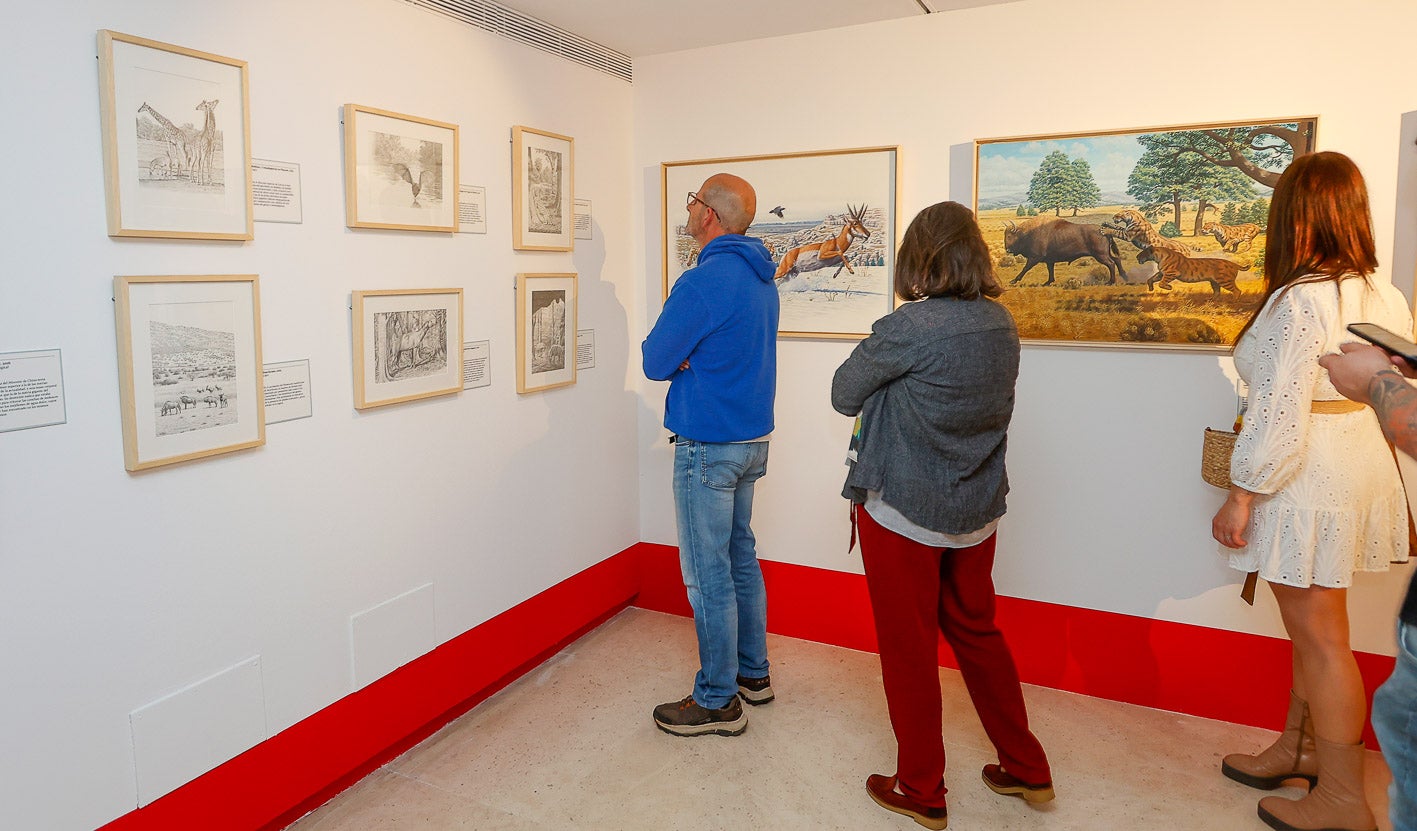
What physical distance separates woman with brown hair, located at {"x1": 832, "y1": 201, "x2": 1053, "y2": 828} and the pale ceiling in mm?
1440

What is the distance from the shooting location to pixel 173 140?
2320mm

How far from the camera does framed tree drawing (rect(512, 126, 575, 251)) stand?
357 cm

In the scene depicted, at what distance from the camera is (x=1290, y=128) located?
3.11m

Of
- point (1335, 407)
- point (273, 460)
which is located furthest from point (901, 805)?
point (273, 460)

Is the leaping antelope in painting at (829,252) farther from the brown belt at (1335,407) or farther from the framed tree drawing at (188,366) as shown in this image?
the framed tree drawing at (188,366)

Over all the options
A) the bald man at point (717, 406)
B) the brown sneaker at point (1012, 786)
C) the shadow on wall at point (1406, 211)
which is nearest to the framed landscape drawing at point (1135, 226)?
the shadow on wall at point (1406, 211)

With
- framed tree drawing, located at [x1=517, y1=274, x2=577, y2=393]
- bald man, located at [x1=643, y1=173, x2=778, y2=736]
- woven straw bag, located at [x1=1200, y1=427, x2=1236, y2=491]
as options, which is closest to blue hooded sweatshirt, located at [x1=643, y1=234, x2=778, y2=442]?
bald man, located at [x1=643, y1=173, x2=778, y2=736]

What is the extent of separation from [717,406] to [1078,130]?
5.71 feet

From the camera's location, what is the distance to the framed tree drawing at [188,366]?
2.27 m

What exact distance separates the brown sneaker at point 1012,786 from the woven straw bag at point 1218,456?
3.70 ft

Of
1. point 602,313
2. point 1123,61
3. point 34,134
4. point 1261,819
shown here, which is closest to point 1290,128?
point 1123,61

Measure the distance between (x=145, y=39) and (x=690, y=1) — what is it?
6.17ft

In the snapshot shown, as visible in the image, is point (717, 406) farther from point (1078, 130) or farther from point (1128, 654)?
point (1128, 654)

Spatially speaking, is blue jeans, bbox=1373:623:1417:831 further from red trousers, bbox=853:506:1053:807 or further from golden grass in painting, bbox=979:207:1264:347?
golden grass in painting, bbox=979:207:1264:347
